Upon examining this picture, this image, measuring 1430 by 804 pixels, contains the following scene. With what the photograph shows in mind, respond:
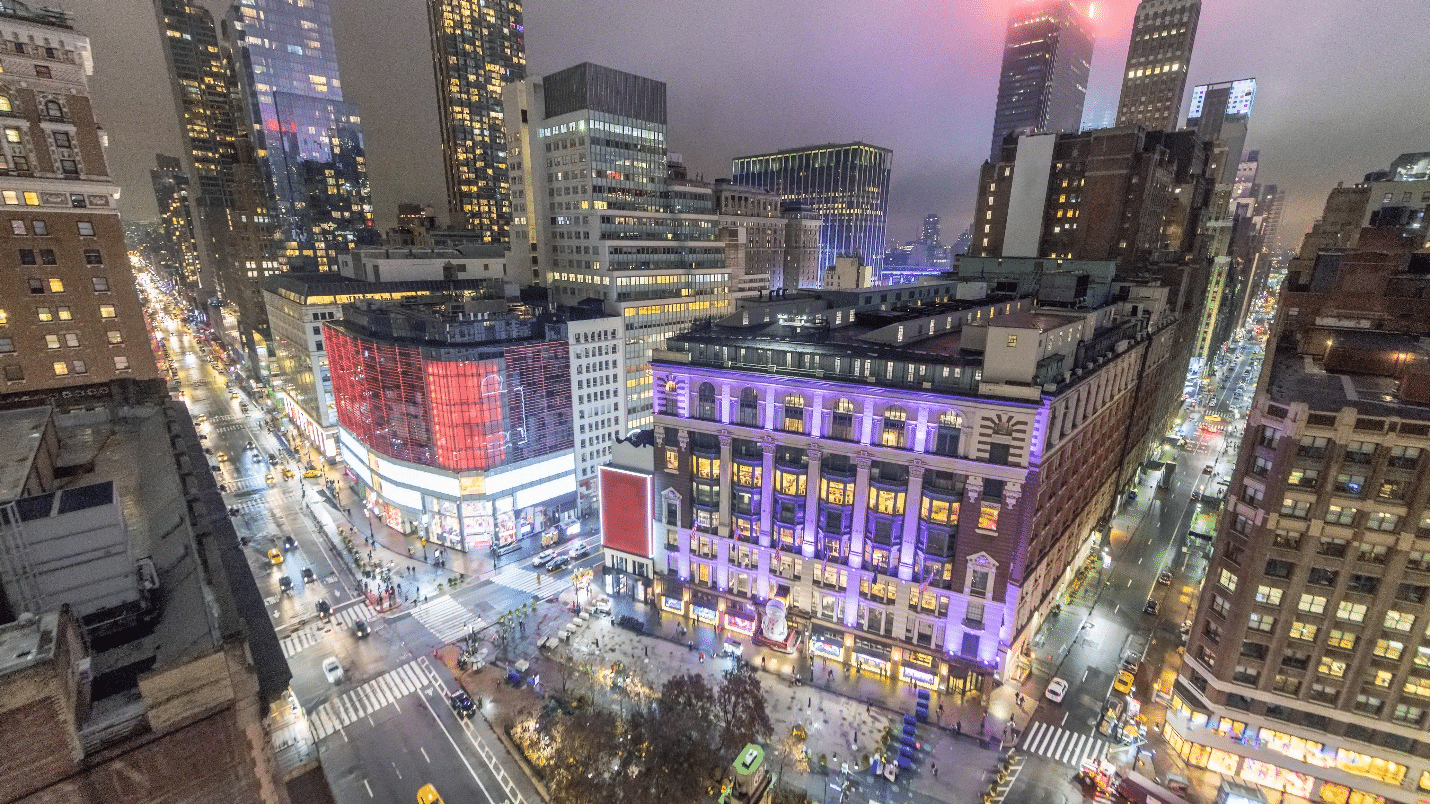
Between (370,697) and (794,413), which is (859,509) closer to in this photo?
(794,413)

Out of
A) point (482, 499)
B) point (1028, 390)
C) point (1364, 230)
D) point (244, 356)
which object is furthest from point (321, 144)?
point (1364, 230)

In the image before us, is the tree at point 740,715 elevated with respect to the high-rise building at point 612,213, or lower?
A: lower

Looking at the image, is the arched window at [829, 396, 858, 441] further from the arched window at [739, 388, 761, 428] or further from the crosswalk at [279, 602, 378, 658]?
the crosswalk at [279, 602, 378, 658]

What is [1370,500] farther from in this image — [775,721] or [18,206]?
[18,206]

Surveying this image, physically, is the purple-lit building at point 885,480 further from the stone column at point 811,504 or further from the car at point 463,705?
the car at point 463,705

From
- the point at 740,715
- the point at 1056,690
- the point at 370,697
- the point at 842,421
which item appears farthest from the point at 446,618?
the point at 1056,690

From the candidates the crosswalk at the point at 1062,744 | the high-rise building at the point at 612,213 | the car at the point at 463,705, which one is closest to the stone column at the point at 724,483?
the car at the point at 463,705

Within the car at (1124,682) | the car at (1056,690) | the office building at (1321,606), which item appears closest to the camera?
the office building at (1321,606)
